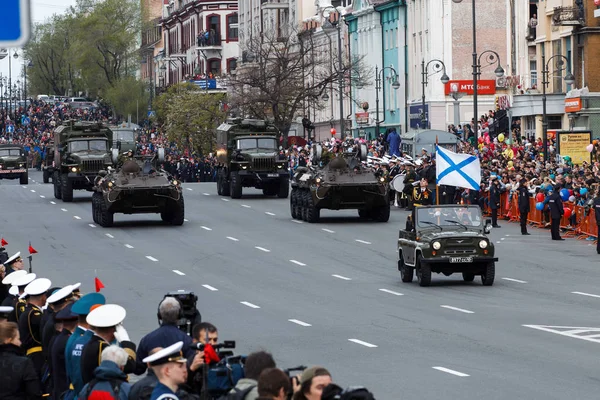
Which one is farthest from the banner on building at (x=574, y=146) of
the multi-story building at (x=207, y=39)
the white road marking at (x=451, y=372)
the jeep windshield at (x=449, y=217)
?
the multi-story building at (x=207, y=39)

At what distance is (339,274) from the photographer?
105 ft

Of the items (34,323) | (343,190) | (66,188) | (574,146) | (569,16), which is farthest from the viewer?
(569,16)

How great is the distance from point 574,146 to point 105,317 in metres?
34.5

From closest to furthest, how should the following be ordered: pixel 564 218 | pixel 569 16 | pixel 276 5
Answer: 1. pixel 564 218
2. pixel 569 16
3. pixel 276 5

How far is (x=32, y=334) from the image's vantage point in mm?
13867

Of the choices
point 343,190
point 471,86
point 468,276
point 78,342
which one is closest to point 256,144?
point 343,190

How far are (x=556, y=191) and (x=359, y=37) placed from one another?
5627 cm

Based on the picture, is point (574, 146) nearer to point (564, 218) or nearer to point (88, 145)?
point (564, 218)

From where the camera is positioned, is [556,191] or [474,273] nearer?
[474,273]

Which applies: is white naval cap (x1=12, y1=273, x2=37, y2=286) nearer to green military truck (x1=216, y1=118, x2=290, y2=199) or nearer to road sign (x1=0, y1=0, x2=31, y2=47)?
road sign (x1=0, y1=0, x2=31, y2=47)

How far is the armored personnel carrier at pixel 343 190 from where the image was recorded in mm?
43500

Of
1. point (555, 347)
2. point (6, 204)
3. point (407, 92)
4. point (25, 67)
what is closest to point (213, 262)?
point (555, 347)

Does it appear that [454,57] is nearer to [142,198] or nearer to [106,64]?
[142,198]

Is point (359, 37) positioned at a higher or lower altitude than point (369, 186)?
higher
